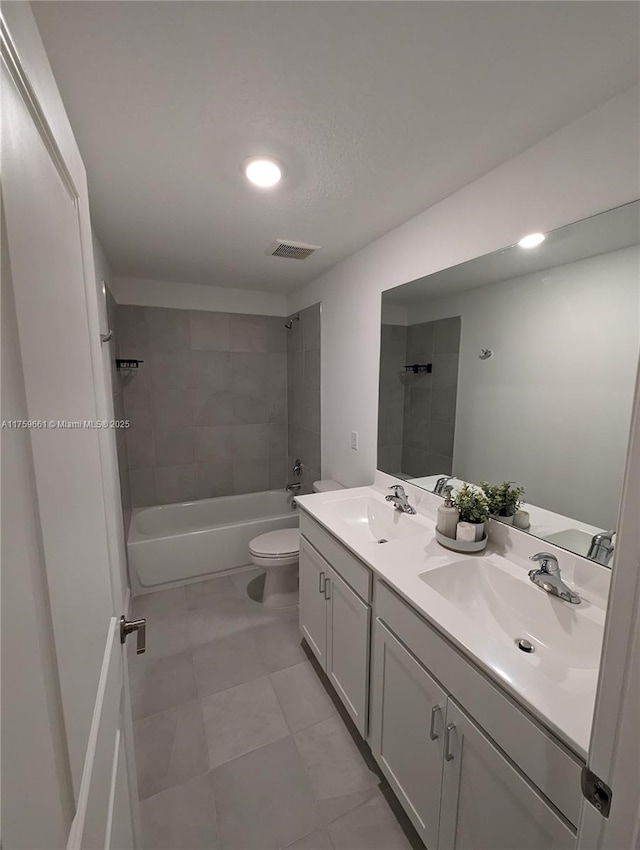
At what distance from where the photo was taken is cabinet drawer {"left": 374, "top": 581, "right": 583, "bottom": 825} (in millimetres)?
681

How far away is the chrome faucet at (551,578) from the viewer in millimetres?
1045

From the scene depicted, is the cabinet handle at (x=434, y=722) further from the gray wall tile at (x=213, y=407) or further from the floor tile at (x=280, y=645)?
the gray wall tile at (x=213, y=407)

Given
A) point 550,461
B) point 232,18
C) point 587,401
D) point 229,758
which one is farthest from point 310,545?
point 232,18

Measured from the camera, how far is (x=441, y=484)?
1.72m

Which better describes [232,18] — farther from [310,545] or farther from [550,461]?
[310,545]

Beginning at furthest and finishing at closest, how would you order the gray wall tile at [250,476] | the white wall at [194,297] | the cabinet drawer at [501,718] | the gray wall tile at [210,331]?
the gray wall tile at [250,476], the gray wall tile at [210,331], the white wall at [194,297], the cabinet drawer at [501,718]

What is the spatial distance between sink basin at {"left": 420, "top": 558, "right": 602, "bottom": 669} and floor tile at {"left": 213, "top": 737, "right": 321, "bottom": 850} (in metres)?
0.97

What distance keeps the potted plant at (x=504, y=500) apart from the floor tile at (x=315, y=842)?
4.21 ft

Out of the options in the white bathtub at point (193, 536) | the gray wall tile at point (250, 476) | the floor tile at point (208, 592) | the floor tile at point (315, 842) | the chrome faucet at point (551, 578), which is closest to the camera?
the chrome faucet at point (551, 578)

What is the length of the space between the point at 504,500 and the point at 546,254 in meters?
0.92

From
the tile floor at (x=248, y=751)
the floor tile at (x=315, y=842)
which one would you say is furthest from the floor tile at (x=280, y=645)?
the floor tile at (x=315, y=842)

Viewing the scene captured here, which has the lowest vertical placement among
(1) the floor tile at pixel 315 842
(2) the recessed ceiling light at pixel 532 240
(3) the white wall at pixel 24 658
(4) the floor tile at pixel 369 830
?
(1) the floor tile at pixel 315 842

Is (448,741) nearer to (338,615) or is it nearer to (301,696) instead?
(338,615)

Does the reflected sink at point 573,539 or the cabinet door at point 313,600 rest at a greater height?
the reflected sink at point 573,539
